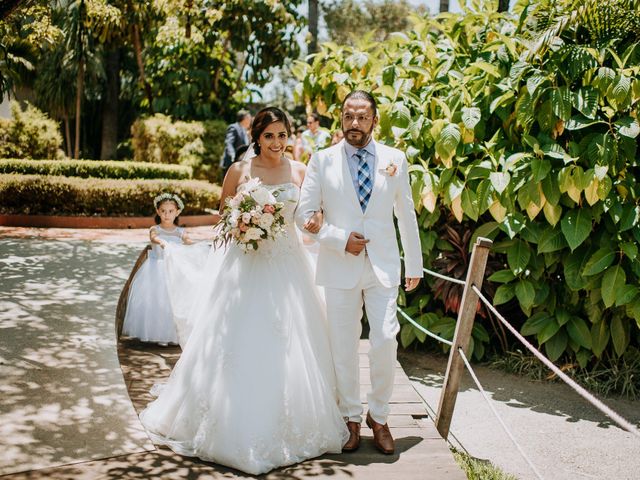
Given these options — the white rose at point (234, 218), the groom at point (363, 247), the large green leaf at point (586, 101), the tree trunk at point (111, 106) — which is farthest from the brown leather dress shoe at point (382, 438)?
the tree trunk at point (111, 106)

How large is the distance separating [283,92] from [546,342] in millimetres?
30445

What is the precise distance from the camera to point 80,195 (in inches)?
516

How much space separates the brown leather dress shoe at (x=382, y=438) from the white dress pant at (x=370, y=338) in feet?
0.12

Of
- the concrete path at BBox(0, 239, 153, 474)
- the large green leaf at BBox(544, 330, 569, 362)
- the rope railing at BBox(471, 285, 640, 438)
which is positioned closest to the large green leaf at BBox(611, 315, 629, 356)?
the large green leaf at BBox(544, 330, 569, 362)

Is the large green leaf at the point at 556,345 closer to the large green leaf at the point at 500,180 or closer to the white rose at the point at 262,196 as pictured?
the large green leaf at the point at 500,180

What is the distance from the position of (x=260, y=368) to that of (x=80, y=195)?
34.0ft

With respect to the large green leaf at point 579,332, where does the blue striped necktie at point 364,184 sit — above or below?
above

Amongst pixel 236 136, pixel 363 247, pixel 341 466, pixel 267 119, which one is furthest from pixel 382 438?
pixel 236 136

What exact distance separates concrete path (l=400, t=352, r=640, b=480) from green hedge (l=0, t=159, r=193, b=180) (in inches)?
400

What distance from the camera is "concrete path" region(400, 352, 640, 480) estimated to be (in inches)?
205

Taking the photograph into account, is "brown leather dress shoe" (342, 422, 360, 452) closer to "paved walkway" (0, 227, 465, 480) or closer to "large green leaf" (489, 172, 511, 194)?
"paved walkway" (0, 227, 465, 480)

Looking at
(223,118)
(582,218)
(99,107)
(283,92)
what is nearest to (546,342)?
(582,218)

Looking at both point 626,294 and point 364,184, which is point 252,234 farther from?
point 626,294

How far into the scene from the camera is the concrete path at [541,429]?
17.1 ft
